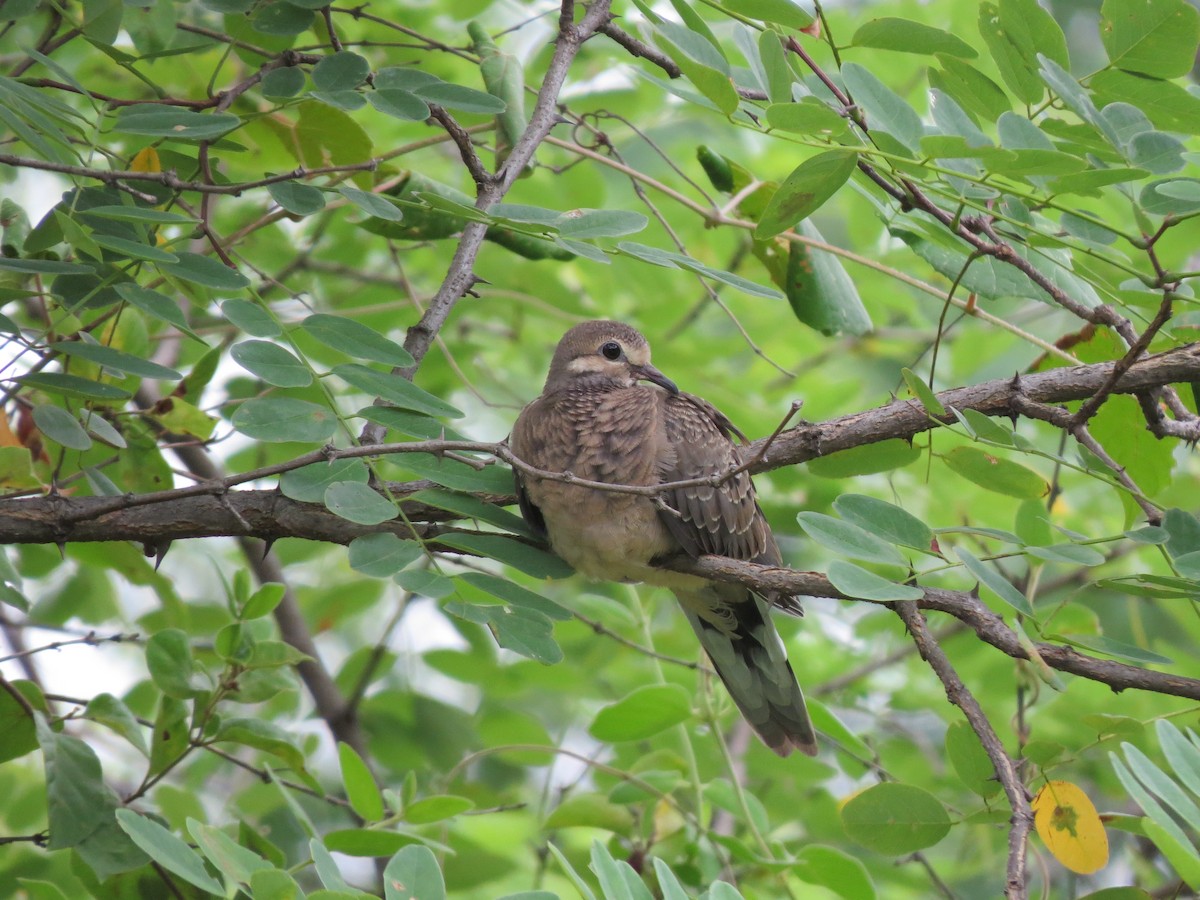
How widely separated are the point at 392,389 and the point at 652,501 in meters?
0.72

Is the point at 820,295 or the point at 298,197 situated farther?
the point at 820,295

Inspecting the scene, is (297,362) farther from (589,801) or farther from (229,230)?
(229,230)

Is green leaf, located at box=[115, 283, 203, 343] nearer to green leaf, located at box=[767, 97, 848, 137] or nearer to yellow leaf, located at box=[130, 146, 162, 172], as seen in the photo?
yellow leaf, located at box=[130, 146, 162, 172]

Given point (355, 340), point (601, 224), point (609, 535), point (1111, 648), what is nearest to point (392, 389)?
point (355, 340)

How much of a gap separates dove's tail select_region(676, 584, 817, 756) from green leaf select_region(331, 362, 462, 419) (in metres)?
1.19

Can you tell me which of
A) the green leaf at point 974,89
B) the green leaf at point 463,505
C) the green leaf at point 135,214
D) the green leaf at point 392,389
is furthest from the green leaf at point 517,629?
the green leaf at point 974,89

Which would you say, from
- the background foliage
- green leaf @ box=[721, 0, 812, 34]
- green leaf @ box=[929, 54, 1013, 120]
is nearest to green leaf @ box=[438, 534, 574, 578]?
the background foliage

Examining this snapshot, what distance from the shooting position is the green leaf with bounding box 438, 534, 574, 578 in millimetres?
2330

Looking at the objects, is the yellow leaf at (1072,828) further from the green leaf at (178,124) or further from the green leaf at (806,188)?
the green leaf at (178,124)

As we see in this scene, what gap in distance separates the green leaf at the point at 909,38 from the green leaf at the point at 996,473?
0.76 meters

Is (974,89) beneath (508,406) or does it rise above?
above

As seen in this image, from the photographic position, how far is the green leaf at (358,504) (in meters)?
2.05

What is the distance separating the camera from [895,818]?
2.34 m

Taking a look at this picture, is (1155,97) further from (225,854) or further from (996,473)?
(225,854)
